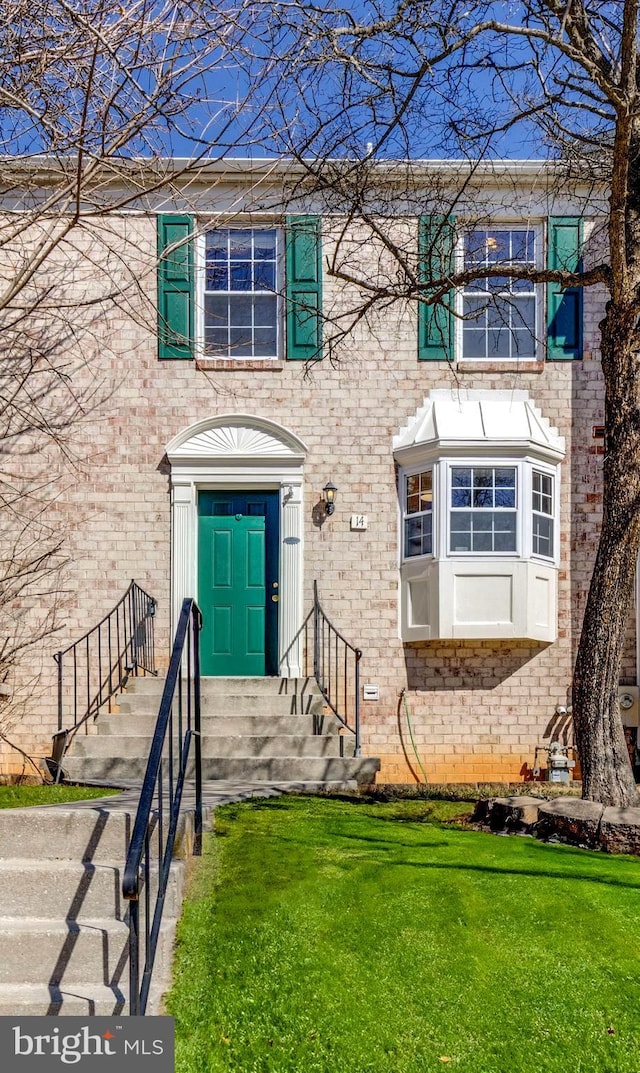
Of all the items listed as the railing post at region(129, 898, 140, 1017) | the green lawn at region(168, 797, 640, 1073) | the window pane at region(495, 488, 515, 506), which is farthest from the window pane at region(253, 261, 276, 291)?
the railing post at region(129, 898, 140, 1017)

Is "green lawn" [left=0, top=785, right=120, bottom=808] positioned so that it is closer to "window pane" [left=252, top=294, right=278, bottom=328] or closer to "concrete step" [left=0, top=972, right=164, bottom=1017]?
"concrete step" [left=0, top=972, right=164, bottom=1017]

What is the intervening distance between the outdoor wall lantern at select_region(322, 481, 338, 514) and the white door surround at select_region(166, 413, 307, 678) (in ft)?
0.82

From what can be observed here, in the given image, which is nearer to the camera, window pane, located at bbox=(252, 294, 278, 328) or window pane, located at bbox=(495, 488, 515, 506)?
window pane, located at bbox=(495, 488, 515, 506)

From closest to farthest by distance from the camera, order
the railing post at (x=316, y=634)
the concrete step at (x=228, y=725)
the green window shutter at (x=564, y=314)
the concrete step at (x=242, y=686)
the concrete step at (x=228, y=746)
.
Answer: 1. the concrete step at (x=228, y=746)
2. the concrete step at (x=228, y=725)
3. the concrete step at (x=242, y=686)
4. the railing post at (x=316, y=634)
5. the green window shutter at (x=564, y=314)

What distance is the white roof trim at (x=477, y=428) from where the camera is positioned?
29.4 feet

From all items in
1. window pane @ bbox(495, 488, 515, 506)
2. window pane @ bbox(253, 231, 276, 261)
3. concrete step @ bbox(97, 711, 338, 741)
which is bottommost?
concrete step @ bbox(97, 711, 338, 741)

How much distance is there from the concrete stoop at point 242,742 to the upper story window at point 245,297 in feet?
11.6

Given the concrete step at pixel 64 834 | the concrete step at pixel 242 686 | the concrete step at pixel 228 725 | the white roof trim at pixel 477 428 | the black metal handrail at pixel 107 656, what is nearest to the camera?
the concrete step at pixel 64 834

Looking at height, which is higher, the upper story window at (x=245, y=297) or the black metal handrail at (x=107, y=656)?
the upper story window at (x=245, y=297)

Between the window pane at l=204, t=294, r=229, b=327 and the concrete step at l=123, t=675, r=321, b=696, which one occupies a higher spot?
the window pane at l=204, t=294, r=229, b=327

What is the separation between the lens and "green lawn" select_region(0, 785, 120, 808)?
202 inches

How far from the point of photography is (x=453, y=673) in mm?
9109

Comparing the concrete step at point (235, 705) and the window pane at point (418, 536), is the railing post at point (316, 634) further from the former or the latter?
the window pane at point (418, 536)

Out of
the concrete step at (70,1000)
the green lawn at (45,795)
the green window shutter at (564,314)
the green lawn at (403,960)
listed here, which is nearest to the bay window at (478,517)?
the green window shutter at (564,314)
